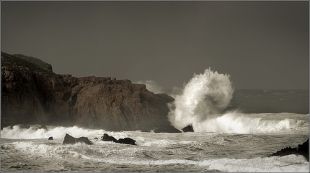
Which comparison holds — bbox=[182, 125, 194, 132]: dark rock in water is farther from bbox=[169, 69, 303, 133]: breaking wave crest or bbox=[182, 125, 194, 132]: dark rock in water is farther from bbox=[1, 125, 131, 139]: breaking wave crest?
bbox=[1, 125, 131, 139]: breaking wave crest

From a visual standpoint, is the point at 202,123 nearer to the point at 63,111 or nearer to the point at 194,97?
the point at 194,97

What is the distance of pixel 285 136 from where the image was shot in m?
24.4

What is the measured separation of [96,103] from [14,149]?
408 inches

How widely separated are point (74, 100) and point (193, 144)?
39.5 ft

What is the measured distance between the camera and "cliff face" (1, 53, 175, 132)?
29.1 metres

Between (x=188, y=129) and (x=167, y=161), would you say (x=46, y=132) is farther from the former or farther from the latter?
(x=167, y=161)

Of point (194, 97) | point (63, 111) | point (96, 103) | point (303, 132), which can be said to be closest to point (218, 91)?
point (194, 97)

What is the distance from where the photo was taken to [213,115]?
94.3ft

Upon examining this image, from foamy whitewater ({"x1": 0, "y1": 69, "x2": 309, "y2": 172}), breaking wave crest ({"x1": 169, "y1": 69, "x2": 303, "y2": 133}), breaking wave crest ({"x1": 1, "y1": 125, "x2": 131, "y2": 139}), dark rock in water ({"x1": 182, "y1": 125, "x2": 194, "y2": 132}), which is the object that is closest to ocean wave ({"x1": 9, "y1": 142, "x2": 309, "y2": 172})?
foamy whitewater ({"x1": 0, "y1": 69, "x2": 309, "y2": 172})

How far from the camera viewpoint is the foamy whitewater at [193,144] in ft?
54.8

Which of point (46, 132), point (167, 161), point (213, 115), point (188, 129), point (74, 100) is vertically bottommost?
point (167, 161)

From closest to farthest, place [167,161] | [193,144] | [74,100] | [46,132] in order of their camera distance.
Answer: [167,161] < [193,144] < [46,132] < [74,100]

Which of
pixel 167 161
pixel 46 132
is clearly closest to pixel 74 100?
pixel 46 132

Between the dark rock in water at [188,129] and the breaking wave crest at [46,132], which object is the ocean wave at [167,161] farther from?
the dark rock in water at [188,129]
